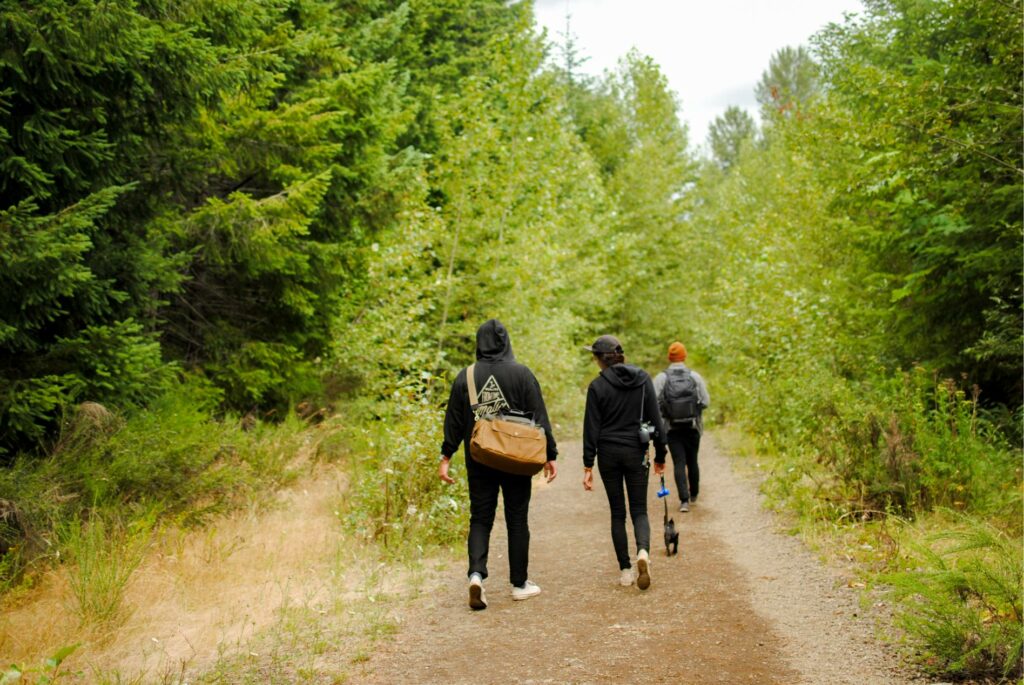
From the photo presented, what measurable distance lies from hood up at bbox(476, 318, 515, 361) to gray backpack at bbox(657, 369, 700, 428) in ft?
12.3

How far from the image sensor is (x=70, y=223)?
6.52 metres

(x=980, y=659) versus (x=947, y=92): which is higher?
(x=947, y=92)

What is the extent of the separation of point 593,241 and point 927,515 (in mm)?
20892

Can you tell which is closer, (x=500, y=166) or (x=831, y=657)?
(x=831, y=657)

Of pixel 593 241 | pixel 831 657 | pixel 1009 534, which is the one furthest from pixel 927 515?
pixel 593 241

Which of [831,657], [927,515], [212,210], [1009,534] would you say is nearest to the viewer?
[831,657]

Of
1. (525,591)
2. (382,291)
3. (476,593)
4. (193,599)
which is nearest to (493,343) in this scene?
(476,593)

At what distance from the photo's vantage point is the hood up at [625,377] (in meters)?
7.18

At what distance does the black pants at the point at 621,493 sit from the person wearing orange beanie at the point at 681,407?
2.72 metres

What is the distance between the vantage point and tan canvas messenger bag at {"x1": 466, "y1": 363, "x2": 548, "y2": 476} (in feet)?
20.4

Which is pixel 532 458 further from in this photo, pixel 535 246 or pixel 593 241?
pixel 593 241

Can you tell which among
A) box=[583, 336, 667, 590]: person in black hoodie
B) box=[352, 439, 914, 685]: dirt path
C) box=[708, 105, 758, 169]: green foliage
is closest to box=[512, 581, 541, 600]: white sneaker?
box=[352, 439, 914, 685]: dirt path

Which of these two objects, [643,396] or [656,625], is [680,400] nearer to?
[643,396]

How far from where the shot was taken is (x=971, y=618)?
15.1 feet
